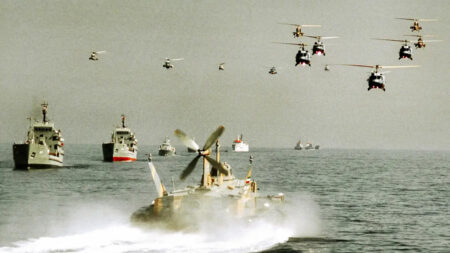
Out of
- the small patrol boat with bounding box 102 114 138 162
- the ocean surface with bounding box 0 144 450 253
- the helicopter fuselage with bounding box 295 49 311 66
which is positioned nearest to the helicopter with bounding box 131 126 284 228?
the ocean surface with bounding box 0 144 450 253

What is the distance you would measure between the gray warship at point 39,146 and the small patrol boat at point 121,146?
3512 cm

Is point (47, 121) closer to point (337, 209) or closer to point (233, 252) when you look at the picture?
point (337, 209)

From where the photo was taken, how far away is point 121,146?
16462cm

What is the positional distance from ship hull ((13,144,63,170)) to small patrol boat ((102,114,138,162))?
38638 millimetres

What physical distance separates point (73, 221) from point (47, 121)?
74.1m

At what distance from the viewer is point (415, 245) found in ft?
155

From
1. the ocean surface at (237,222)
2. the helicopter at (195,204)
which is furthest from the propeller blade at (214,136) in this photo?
the ocean surface at (237,222)

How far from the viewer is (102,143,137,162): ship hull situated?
164500mm

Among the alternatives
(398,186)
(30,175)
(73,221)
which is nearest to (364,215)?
(73,221)

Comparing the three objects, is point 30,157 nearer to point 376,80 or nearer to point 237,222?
point 237,222

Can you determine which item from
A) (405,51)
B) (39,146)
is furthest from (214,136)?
(39,146)

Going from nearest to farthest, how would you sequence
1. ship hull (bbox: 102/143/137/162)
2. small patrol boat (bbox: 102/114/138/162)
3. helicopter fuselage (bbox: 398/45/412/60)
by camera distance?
helicopter fuselage (bbox: 398/45/412/60)
small patrol boat (bbox: 102/114/138/162)
ship hull (bbox: 102/143/137/162)

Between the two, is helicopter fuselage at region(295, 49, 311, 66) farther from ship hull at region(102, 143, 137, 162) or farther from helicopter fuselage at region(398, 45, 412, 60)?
ship hull at region(102, 143, 137, 162)

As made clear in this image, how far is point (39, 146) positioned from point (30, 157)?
A: 304 centimetres
